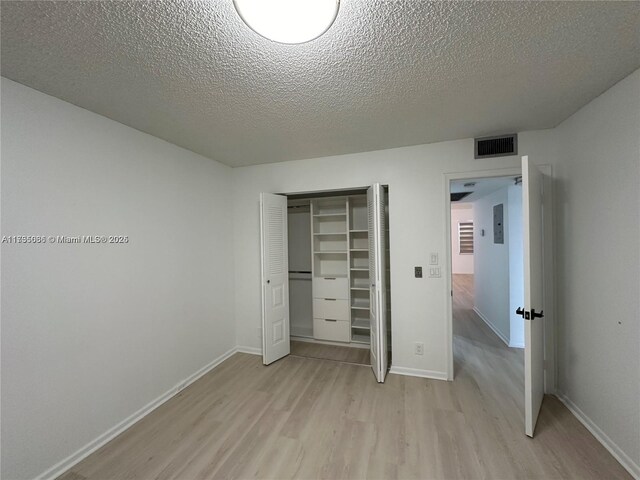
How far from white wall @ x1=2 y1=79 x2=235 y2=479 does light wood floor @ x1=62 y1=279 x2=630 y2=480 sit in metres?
0.33

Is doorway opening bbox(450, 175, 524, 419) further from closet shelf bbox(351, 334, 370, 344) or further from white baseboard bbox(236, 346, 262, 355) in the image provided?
white baseboard bbox(236, 346, 262, 355)

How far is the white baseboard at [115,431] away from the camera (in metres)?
1.65

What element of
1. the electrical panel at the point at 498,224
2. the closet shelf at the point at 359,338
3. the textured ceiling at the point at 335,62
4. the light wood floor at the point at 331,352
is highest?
the textured ceiling at the point at 335,62

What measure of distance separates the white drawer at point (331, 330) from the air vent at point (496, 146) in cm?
255

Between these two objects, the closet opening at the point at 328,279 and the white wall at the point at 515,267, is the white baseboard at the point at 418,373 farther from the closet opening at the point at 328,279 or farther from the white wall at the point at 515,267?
the white wall at the point at 515,267

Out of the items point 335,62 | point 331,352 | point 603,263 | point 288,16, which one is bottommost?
point 331,352

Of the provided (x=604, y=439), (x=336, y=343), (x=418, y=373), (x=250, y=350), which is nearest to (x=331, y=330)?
(x=336, y=343)

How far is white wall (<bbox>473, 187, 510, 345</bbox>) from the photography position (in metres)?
3.65

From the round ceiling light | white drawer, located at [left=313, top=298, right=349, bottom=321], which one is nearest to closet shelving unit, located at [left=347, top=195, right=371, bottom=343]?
white drawer, located at [left=313, top=298, right=349, bottom=321]

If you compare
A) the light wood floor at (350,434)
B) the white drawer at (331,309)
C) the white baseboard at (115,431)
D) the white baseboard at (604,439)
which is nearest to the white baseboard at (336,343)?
the white drawer at (331,309)

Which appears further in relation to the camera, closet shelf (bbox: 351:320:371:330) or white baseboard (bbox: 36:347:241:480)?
closet shelf (bbox: 351:320:371:330)

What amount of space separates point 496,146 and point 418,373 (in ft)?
7.89

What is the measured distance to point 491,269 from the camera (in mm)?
4230

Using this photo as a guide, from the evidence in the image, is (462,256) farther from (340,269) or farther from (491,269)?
(340,269)
